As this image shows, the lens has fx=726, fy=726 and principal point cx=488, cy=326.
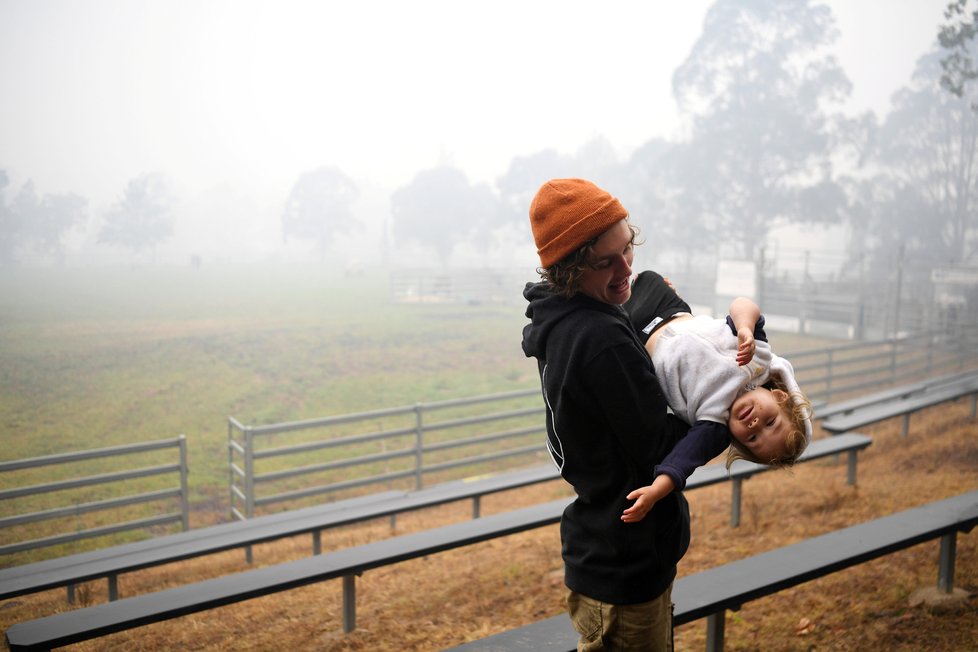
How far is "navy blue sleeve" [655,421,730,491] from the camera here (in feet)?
4.83

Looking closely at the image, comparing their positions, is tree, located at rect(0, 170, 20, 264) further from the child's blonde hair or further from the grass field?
the child's blonde hair

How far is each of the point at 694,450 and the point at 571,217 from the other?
0.55 metres

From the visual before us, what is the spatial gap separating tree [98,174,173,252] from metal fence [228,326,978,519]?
2637 mm

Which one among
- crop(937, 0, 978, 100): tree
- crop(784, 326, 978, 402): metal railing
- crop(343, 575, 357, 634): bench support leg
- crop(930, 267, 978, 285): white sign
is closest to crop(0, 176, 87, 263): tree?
crop(343, 575, 357, 634): bench support leg

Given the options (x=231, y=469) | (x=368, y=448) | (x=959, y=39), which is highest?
(x=959, y=39)

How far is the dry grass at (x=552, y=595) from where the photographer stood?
10.9 feet

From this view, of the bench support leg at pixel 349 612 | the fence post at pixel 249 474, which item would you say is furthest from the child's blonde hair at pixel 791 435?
the fence post at pixel 249 474

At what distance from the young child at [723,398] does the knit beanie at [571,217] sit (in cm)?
30

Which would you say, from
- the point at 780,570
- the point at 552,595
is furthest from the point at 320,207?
the point at 780,570

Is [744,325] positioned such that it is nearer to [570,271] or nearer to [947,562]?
[570,271]

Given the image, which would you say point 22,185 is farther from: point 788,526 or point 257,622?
point 788,526

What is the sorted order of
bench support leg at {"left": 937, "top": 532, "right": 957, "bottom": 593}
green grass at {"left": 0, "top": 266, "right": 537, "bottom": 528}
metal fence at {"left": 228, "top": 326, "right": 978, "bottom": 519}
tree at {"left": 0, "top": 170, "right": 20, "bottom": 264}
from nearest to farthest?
bench support leg at {"left": 937, "top": 532, "right": 957, "bottom": 593} → green grass at {"left": 0, "top": 266, "right": 537, "bottom": 528} → metal fence at {"left": 228, "top": 326, "right": 978, "bottom": 519} → tree at {"left": 0, "top": 170, "right": 20, "bottom": 264}

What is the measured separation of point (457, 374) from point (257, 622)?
7312 mm

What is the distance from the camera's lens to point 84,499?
251 inches
